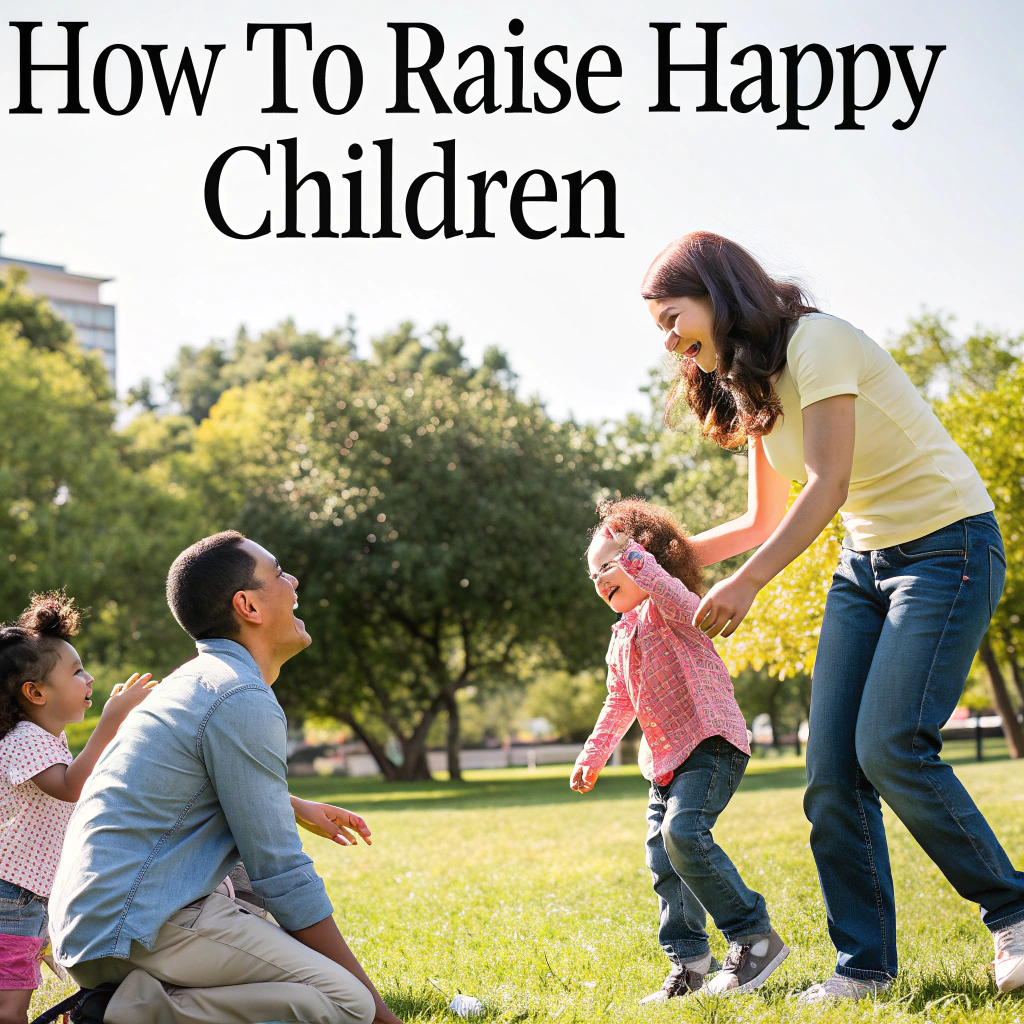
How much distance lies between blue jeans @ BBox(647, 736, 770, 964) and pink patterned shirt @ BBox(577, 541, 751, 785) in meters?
0.07

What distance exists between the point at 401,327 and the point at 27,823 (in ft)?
144

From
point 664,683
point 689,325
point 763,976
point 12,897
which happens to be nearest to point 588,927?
point 763,976

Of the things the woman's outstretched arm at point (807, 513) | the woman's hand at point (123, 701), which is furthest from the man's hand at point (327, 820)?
the woman's outstretched arm at point (807, 513)

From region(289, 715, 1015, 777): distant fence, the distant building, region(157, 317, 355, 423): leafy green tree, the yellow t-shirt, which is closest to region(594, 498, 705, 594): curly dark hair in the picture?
the yellow t-shirt

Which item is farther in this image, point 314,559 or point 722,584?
point 314,559

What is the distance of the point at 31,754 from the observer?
13.0 feet

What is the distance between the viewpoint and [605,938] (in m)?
4.92

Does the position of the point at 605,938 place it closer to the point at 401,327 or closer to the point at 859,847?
the point at 859,847

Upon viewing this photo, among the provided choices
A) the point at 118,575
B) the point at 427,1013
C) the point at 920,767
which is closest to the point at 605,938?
the point at 427,1013

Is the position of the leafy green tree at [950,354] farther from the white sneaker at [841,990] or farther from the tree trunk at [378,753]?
the white sneaker at [841,990]

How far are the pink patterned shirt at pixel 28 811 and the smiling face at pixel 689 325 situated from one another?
2.60 metres

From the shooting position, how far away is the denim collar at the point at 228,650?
123 inches

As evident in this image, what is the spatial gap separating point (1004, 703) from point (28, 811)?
2920cm

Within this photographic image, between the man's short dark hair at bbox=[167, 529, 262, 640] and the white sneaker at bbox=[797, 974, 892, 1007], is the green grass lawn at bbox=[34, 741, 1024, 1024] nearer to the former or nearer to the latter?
the white sneaker at bbox=[797, 974, 892, 1007]
